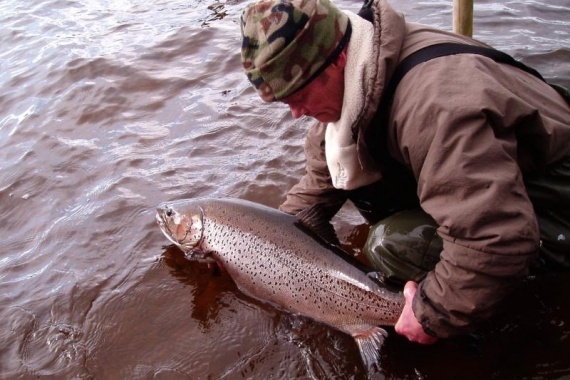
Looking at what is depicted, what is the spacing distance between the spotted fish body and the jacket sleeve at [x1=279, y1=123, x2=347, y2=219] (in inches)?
13.7

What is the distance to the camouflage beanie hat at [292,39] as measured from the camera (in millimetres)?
2676

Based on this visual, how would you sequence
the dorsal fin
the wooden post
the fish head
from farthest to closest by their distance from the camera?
the wooden post
the fish head
the dorsal fin

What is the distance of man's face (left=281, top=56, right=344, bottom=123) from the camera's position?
280cm

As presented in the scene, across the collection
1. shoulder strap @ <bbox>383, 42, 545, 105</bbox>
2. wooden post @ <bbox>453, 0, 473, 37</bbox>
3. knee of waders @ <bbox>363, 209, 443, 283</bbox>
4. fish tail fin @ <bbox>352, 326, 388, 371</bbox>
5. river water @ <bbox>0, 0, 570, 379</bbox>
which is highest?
shoulder strap @ <bbox>383, 42, 545, 105</bbox>

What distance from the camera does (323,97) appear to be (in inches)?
114

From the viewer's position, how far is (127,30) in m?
10.2

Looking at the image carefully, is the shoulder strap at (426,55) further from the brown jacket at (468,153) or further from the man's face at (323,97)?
the man's face at (323,97)

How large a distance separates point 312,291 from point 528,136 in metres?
1.53

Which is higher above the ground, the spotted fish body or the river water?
the spotted fish body

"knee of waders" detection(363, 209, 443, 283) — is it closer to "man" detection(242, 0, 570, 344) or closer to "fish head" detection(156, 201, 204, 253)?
"man" detection(242, 0, 570, 344)

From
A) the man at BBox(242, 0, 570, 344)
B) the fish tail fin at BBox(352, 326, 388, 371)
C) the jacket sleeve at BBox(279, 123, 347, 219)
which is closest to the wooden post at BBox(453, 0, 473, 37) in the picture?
the jacket sleeve at BBox(279, 123, 347, 219)

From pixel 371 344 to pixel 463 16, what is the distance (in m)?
3.20

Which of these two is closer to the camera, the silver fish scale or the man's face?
the man's face

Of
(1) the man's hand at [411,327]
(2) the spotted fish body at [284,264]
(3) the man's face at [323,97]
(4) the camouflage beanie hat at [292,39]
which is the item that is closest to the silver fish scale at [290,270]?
(2) the spotted fish body at [284,264]
